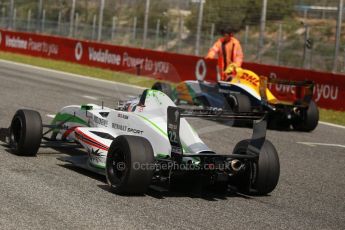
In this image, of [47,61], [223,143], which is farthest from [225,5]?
[223,143]

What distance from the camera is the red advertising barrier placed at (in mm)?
19406

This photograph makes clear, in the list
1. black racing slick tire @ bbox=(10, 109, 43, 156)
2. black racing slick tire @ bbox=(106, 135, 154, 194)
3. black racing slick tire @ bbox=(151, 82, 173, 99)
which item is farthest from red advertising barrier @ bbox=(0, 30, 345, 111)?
black racing slick tire @ bbox=(106, 135, 154, 194)

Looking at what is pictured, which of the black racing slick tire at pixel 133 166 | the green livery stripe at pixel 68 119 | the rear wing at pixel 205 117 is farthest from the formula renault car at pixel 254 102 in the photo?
the black racing slick tire at pixel 133 166

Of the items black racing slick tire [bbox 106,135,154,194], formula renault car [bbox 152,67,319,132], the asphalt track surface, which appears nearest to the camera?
the asphalt track surface

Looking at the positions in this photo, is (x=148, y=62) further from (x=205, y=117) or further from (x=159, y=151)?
(x=205, y=117)

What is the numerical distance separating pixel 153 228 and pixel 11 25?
1370 inches

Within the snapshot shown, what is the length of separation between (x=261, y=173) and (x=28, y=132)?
2.87 meters

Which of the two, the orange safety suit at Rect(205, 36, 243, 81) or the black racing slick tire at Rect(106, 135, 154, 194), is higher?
the orange safety suit at Rect(205, 36, 243, 81)

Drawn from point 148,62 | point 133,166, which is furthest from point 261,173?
point 148,62

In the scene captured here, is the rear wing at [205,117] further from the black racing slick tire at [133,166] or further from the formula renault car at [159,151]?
the black racing slick tire at [133,166]

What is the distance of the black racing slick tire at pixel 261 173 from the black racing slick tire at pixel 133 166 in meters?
1.17

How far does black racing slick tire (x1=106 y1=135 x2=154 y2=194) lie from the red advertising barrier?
2862mm

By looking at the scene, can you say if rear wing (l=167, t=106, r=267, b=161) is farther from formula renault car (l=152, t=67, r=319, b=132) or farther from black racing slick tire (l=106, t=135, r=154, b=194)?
formula renault car (l=152, t=67, r=319, b=132)

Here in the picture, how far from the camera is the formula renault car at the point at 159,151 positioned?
7250mm
